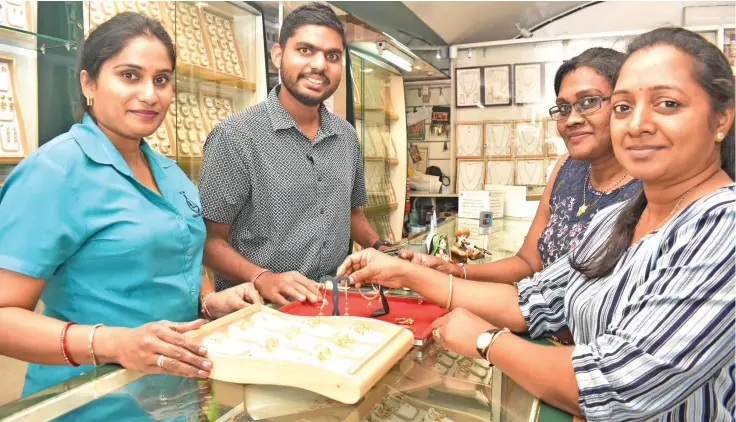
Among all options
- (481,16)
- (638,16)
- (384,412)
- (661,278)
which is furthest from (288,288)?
(638,16)

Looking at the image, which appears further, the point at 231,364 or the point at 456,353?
the point at 456,353

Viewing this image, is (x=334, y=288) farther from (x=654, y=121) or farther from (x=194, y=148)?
(x=194, y=148)

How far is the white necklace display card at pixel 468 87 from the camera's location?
673 cm

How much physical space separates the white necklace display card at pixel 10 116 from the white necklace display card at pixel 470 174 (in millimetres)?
5332

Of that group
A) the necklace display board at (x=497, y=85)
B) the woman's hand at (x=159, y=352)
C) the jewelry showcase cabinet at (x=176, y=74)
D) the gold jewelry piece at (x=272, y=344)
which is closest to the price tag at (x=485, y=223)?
the jewelry showcase cabinet at (x=176, y=74)

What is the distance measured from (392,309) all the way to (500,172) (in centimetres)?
529

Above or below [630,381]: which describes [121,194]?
above

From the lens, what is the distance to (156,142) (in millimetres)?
2617

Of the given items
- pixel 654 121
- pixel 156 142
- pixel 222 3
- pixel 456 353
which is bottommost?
pixel 456 353

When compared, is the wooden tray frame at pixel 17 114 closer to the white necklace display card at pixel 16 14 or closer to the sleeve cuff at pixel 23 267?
the white necklace display card at pixel 16 14

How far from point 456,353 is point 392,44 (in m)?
3.30

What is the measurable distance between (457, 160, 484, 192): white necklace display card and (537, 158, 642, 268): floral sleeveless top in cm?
436

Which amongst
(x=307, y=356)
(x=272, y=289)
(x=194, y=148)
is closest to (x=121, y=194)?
(x=272, y=289)

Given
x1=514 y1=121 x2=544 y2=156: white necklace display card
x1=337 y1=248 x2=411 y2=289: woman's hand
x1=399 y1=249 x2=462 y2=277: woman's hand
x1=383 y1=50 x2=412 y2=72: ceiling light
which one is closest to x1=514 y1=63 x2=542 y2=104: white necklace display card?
x1=514 y1=121 x2=544 y2=156: white necklace display card
